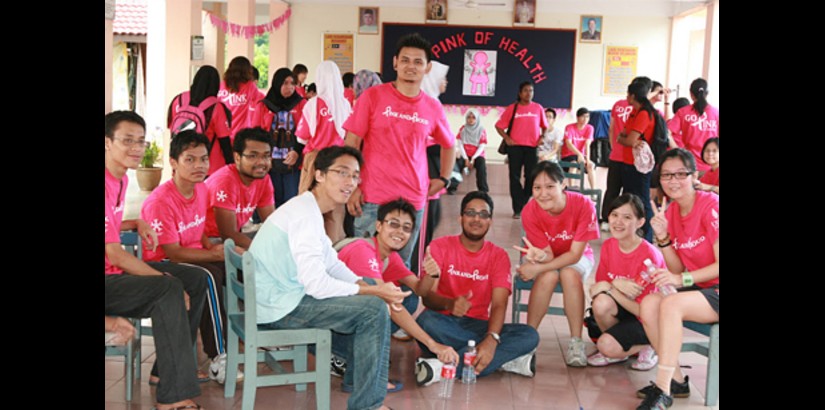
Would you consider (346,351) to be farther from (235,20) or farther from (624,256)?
(235,20)

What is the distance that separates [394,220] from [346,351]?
2.13 feet

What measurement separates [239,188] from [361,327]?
136 cm

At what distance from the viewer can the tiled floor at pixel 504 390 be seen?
325 cm

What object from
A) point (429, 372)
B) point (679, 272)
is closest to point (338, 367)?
point (429, 372)

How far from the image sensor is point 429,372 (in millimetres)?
3473

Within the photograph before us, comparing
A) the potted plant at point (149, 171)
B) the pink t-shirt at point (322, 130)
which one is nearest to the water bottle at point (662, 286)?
the pink t-shirt at point (322, 130)

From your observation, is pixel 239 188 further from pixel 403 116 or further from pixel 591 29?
pixel 591 29

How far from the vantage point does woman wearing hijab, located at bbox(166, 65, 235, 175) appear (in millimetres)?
5469

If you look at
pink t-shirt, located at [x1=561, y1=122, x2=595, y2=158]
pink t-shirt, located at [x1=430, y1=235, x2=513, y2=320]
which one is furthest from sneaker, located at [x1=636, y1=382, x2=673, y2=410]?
pink t-shirt, located at [x1=561, y1=122, x2=595, y2=158]

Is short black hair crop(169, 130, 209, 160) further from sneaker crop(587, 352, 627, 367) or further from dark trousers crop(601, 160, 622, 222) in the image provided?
dark trousers crop(601, 160, 622, 222)

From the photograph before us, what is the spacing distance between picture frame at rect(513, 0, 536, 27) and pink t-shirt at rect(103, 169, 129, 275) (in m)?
11.0

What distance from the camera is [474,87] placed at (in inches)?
542
